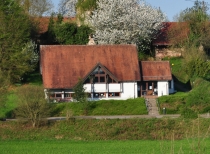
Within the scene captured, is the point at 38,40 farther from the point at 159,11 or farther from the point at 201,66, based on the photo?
the point at 201,66

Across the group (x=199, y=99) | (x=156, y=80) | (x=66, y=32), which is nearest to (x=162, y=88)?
(x=156, y=80)

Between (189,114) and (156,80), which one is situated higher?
(156,80)

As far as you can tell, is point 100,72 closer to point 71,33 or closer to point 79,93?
point 79,93

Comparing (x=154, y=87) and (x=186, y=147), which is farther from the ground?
(x=154, y=87)

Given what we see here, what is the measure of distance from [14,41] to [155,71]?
13.5 metres

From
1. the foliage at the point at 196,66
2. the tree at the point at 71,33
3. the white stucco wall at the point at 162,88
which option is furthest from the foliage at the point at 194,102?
the tree at the point at 71,33

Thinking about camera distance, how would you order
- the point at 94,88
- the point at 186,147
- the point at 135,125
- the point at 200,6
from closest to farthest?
1. the point at 186,147
2. the point at 135,125
3. the point at 94,88
4. the point at 200,6

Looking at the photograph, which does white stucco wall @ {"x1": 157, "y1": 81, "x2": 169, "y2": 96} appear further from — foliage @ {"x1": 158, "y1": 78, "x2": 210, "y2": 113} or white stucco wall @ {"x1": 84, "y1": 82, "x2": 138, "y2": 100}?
foliage @ {"x1": 158, "y1": 78, "x2": 210, "y2": 113}

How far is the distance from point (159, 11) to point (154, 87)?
59.2ft

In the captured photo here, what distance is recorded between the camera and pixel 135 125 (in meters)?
35.3

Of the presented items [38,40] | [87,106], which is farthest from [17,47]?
[87,106]

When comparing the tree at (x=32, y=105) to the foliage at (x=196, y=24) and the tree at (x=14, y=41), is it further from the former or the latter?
the foliage at (x=196, y=24)

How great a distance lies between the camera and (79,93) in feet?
140

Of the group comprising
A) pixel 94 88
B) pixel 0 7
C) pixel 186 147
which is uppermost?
pixel 0 7
